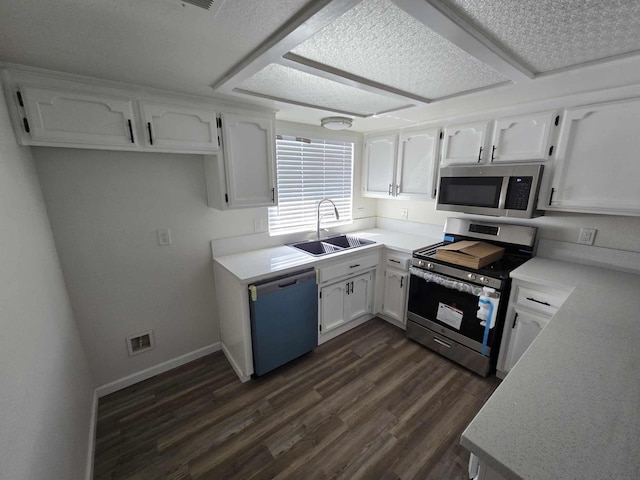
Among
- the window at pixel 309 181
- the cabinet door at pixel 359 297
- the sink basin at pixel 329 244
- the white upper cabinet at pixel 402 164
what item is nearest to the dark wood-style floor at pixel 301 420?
the cabinet door at pixel 359 297

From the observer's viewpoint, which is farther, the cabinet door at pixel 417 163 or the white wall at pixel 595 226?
the cabinet door at pixel 417 163

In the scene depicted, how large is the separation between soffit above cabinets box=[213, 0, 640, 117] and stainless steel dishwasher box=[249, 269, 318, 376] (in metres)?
1.36

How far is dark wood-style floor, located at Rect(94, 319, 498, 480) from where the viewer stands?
153 centimetres

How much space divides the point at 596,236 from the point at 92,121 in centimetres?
346

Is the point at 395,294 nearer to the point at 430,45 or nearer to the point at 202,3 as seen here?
the point at 430,45

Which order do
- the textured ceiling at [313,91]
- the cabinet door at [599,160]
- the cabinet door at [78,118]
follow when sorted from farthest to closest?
1. the cabinet door at [599,160]
2. the textured ceiling at [313,91]
3. the cabinet door at [78,118]

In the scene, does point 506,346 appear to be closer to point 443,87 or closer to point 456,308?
point 456,308

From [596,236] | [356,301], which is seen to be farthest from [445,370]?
[596,236]

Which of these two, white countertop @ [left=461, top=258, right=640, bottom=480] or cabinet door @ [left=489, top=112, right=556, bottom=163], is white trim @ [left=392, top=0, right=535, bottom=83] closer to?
cabinet door @ [left=489, top=112, right=556, bottom=163]

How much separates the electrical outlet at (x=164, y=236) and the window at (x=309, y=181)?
36.6 inches

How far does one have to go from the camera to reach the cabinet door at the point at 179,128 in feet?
5.47

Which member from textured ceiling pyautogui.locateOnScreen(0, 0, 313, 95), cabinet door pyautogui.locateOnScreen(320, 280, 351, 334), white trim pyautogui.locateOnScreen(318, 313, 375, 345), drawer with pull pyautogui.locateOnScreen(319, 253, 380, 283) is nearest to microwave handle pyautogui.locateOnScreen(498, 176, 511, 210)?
drawer with pull pyautogui.locateOnScreen(319, 253, 380, 283)

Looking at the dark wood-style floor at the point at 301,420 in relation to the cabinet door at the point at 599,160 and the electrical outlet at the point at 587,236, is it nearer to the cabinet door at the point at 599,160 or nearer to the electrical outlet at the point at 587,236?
the electrical outlet at the point at 587,236

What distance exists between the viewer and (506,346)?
2.05 m
